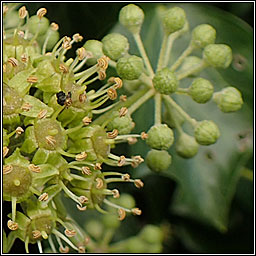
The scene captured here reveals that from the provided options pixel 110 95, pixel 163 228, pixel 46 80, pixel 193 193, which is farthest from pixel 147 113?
pixel 163 228

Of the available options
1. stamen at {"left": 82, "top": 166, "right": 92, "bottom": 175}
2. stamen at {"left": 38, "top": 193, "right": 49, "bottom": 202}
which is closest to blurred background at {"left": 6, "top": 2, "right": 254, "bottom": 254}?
stamen at {"left": 82, "top": 166, "right": 92, "bottom": 175}

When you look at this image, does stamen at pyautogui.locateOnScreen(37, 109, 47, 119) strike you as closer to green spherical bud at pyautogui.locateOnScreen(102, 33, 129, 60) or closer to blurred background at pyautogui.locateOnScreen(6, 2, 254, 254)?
green spherical bud at pyautogui.locateOnScreen(102, 33, 129, 60)

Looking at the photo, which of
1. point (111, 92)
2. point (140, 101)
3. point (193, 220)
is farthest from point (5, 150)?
point (193, 220)

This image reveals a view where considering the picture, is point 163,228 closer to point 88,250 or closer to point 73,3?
point 88,250

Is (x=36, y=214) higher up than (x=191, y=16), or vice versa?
(x=191, y=16)

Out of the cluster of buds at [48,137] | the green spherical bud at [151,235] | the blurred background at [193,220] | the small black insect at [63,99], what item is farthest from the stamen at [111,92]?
the green spherical bud at [151,235]

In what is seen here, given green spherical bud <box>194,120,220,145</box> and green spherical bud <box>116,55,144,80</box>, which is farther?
green spherical bud <box>194,120,220,145</box>
